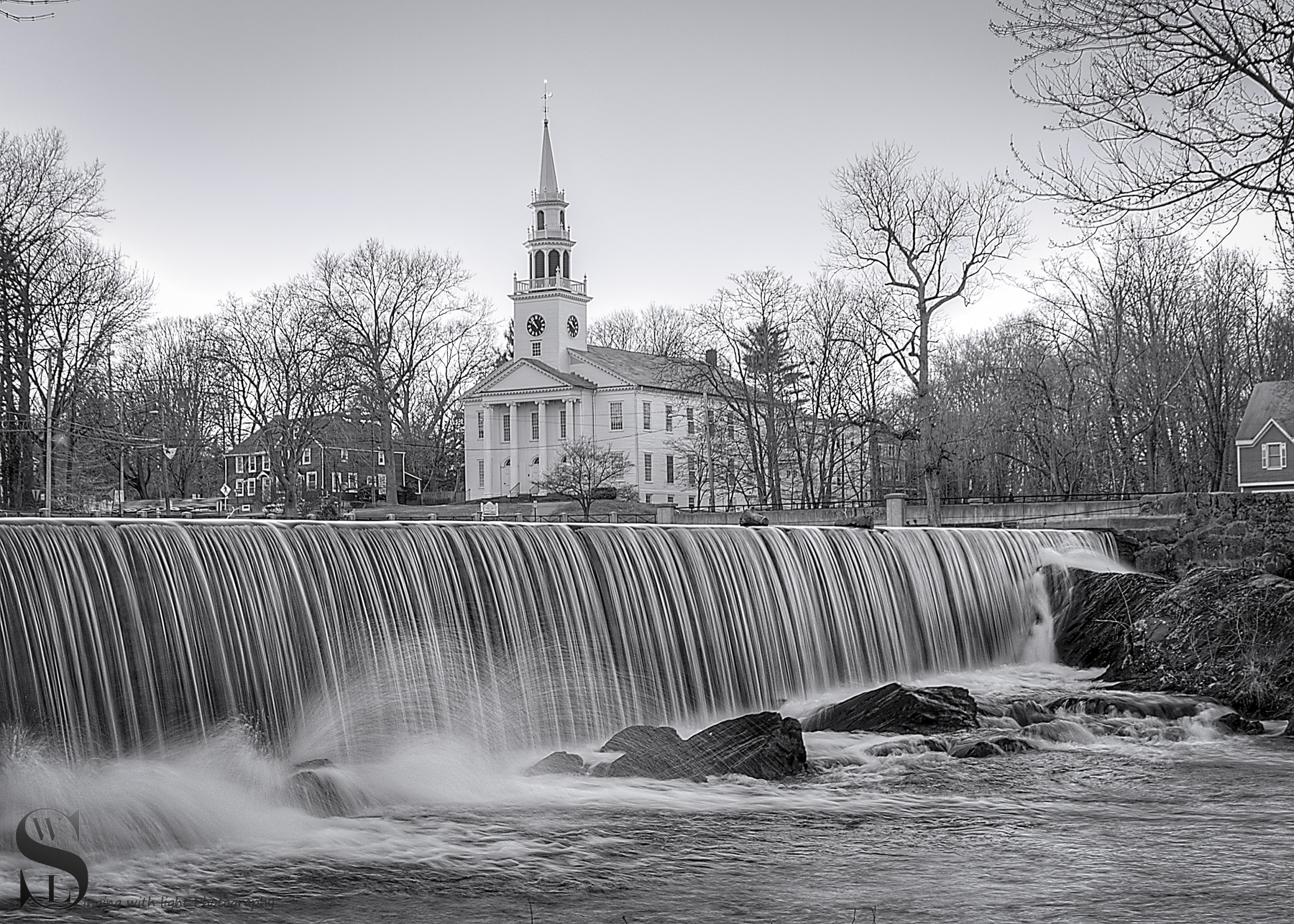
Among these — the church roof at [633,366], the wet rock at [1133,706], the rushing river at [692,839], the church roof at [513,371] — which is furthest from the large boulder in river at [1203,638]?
the church roof at [513,371]

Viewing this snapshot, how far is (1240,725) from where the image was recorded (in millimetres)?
15359

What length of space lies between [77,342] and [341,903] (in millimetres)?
35710

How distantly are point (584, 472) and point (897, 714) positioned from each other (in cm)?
5063

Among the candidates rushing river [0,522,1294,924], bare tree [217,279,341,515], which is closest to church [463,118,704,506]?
bare tree [217,279,341,515]

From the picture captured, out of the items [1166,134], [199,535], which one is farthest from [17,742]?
[1166,134]

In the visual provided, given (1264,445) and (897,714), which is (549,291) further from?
(897,714)

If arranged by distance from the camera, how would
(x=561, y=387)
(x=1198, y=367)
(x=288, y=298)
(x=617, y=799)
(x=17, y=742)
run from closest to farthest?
(x=17, y=742) → (x=617, y=799) → (x=1198, y=367) → (x=288, y=298) → (x=561, y=387)

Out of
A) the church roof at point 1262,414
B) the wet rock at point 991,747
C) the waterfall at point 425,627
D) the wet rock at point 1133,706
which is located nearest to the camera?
the waterfall at point 425,627

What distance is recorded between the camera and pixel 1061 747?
14445mm

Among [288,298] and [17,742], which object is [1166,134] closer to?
[17,742]

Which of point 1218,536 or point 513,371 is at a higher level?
point 513,371

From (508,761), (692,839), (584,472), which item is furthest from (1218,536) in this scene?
(584,472)

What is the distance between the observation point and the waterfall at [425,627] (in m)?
11.5

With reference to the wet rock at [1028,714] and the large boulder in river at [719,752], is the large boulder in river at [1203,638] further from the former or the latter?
the large boulder in river at [719,752]
